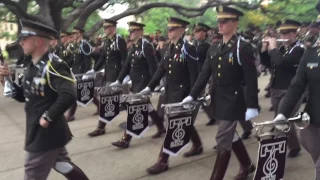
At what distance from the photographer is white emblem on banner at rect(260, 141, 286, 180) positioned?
114 inches

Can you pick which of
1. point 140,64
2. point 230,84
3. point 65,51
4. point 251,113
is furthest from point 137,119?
point 65,51

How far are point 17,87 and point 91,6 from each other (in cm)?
1206

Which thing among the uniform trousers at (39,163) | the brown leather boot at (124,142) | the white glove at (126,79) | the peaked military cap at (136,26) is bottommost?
the brown leather boot at (124,142)

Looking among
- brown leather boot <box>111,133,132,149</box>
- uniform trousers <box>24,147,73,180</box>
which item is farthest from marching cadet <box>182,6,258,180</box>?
brown leather boot <box>111,133,132,149</box>

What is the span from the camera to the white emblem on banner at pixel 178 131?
4.06 meters

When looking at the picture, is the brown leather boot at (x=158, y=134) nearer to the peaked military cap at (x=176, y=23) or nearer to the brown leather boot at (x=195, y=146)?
the brown leather boot at (x=195, y=146)

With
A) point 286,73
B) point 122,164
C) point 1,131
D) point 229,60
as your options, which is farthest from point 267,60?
point 1,131

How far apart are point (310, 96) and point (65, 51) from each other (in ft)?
20.8

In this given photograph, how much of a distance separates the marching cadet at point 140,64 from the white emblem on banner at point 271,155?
279 cm

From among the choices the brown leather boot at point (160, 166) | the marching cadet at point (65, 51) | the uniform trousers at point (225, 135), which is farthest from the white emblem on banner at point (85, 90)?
the uniform trousers at point (225, 135)

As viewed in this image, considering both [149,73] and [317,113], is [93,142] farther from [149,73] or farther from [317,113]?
[317,113]

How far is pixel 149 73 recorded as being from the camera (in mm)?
5883

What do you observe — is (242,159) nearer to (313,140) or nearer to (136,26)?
(313,140)

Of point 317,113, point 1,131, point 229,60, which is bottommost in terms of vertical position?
point 1,131
